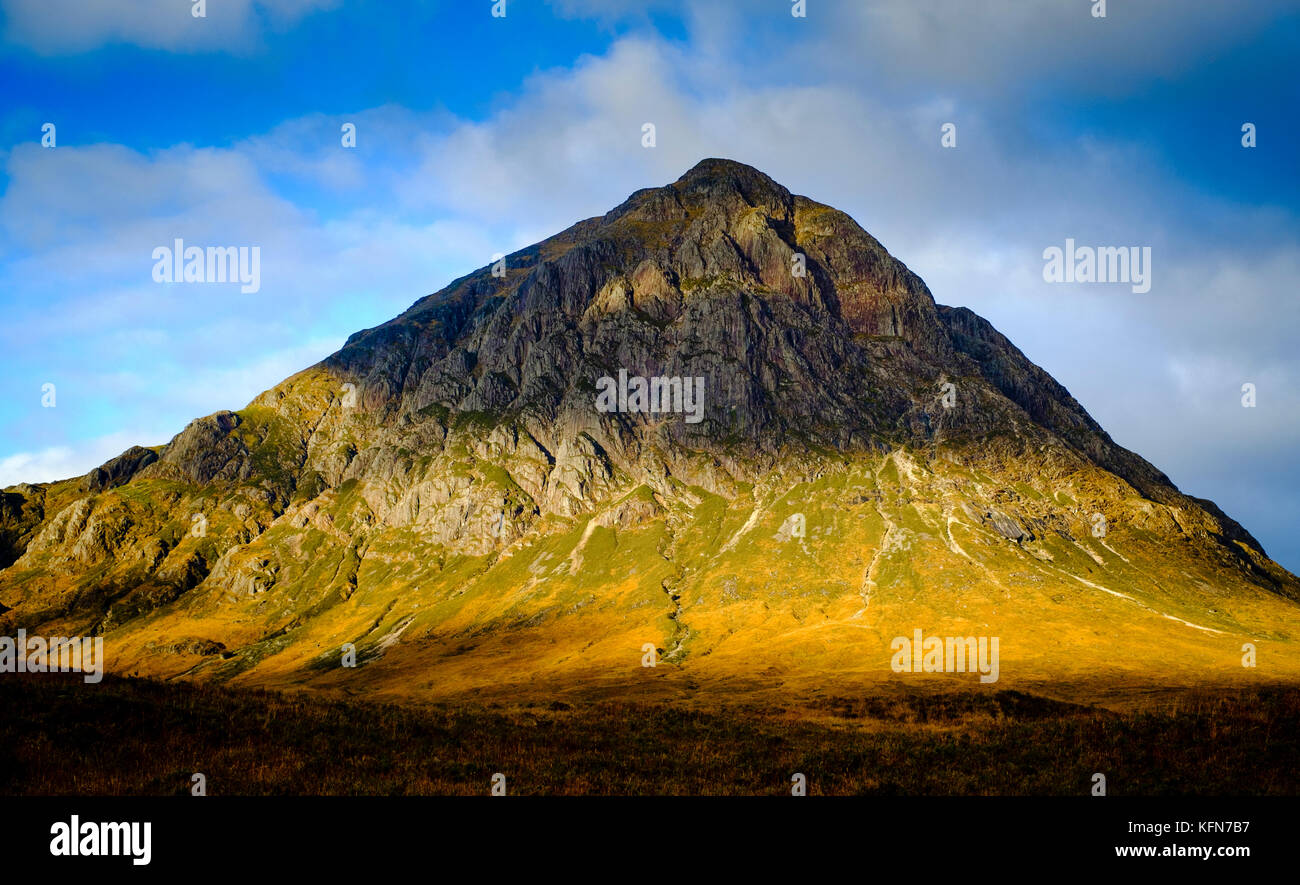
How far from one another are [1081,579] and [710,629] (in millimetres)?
100111

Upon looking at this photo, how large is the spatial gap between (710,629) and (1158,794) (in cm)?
15441
